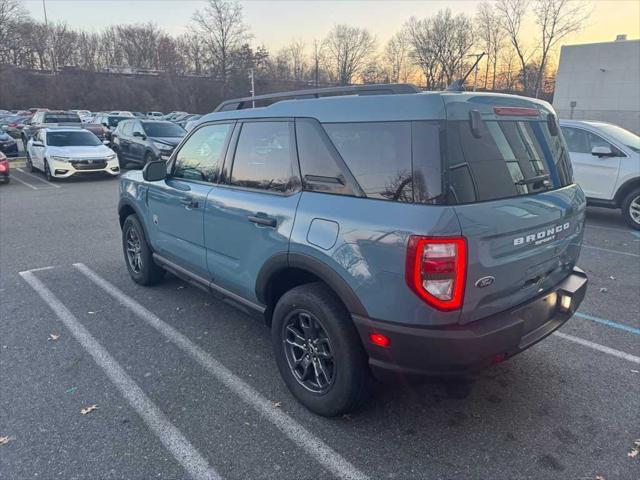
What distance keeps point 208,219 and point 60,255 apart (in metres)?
3.86

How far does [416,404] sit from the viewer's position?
9.61ft

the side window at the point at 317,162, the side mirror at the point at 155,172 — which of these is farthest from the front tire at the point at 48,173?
the side window at the point at 317,162

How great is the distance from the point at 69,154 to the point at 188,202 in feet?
36.6

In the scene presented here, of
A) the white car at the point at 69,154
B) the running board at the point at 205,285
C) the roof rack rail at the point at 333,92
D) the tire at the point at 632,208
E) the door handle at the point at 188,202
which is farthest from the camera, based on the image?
the white car at the point at 69,154

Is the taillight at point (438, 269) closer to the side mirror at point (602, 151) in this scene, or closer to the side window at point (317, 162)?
the side window at point (317, 162)

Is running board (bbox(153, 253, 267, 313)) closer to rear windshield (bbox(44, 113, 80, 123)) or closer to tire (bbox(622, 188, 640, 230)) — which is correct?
tire (bbox(622, 188, 640, 230))

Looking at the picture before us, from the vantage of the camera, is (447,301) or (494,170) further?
(494,170)

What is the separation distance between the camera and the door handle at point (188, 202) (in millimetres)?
3668

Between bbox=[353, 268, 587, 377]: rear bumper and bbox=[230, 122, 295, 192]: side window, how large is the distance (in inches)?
44.3

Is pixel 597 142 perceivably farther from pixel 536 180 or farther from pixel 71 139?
pixel 71 139

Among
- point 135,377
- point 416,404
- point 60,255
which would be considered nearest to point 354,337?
point 416,404

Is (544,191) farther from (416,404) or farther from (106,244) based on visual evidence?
(106,244)

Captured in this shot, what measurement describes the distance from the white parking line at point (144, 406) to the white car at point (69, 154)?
389 inches

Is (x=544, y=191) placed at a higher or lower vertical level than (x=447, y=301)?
higher
